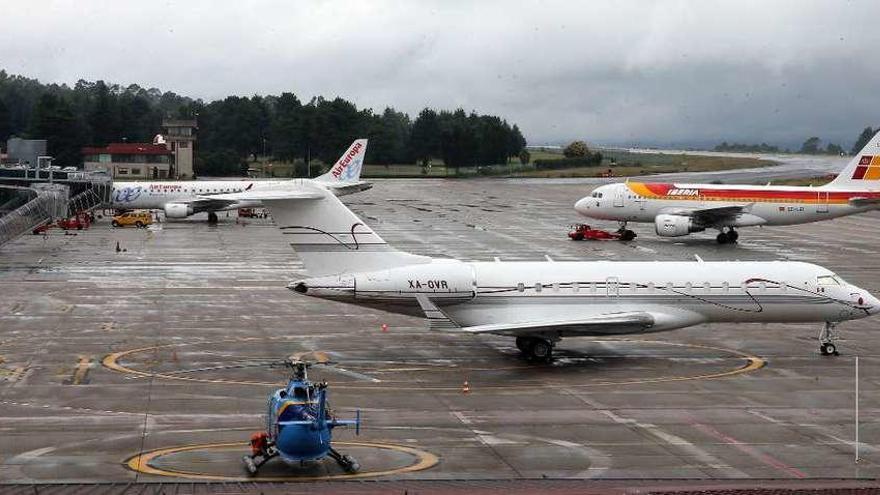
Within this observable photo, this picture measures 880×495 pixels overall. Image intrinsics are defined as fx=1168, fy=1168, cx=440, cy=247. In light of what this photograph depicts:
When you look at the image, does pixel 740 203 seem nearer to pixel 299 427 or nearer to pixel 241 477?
pixel 299 427

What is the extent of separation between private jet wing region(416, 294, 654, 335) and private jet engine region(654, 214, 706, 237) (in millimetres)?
44305

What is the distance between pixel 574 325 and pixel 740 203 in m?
49.2

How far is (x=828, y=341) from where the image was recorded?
4025 cm

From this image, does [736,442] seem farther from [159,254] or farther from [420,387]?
[159,254]

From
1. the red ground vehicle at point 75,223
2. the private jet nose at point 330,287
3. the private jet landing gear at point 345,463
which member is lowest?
the private jet landing gear at point 345,463

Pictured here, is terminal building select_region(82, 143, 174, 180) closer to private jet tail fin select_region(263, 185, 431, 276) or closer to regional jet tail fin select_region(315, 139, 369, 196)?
regional jet tail fin select_region(315, 139, 369, 196)

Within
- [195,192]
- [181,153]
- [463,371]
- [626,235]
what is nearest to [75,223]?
[195,192]

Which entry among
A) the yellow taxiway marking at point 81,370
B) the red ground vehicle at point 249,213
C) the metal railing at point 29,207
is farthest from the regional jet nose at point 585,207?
the yellow taxiway marking at point 81,370

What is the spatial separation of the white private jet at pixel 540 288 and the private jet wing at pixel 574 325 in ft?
0.16

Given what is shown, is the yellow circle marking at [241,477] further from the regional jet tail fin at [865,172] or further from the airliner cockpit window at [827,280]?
A: the regional jet tail fin at [865,172]

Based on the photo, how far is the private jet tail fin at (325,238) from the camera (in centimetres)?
3772

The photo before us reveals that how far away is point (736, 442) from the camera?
28.1 m

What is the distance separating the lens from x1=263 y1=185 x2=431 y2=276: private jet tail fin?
3772 centimetres

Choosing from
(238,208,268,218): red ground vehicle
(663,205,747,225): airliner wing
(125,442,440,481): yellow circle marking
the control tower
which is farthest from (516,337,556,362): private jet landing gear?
the control tower
